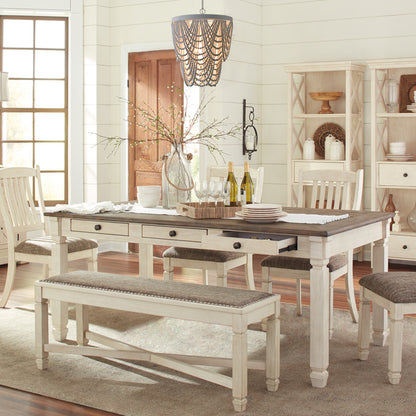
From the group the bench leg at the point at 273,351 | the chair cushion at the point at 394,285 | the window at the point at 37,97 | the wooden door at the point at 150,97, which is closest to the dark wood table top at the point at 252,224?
the chair cushion at the point at 394,285

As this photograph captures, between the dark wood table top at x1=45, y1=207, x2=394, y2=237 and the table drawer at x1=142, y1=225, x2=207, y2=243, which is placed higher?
the dark wood table top at x1=45, y1=207, x2=394, y2=237

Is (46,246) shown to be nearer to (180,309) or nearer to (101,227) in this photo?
(101,227)

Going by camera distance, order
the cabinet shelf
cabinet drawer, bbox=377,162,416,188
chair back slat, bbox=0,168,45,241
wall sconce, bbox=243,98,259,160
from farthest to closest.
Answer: wall sconce, bbox=243,98,259,160 < the cabinet shelf < cabinet drawer, bbox=377,162,416,188 < chair back slat, bbox=0,168,45,241

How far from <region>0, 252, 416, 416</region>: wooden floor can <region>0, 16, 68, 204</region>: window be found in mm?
997

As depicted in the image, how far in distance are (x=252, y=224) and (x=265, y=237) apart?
4.9 inches

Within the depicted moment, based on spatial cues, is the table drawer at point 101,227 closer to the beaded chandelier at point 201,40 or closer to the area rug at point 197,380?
the area rug at point 197,380

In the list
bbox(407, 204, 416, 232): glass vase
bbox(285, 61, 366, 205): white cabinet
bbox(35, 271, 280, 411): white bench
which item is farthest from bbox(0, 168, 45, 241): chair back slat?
bbox(407, 204, 416, 232): glass vase

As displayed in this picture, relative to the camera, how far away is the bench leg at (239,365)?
9.80ft

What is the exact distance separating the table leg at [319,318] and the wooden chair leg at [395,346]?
307 millimetres

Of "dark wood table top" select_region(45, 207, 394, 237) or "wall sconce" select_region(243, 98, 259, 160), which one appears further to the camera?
"wall sconce" select_region(243, 98, 259, 160)

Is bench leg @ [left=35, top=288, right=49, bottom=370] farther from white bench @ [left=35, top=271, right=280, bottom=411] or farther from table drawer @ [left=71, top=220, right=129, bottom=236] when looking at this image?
table drawer @ [left=71, top=220, right=129, bottom=236]

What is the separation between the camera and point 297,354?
151 inches

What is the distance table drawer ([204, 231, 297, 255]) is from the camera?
127 inches

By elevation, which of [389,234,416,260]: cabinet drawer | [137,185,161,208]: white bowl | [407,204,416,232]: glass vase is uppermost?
→ [137,185,161,208]: white bowl
